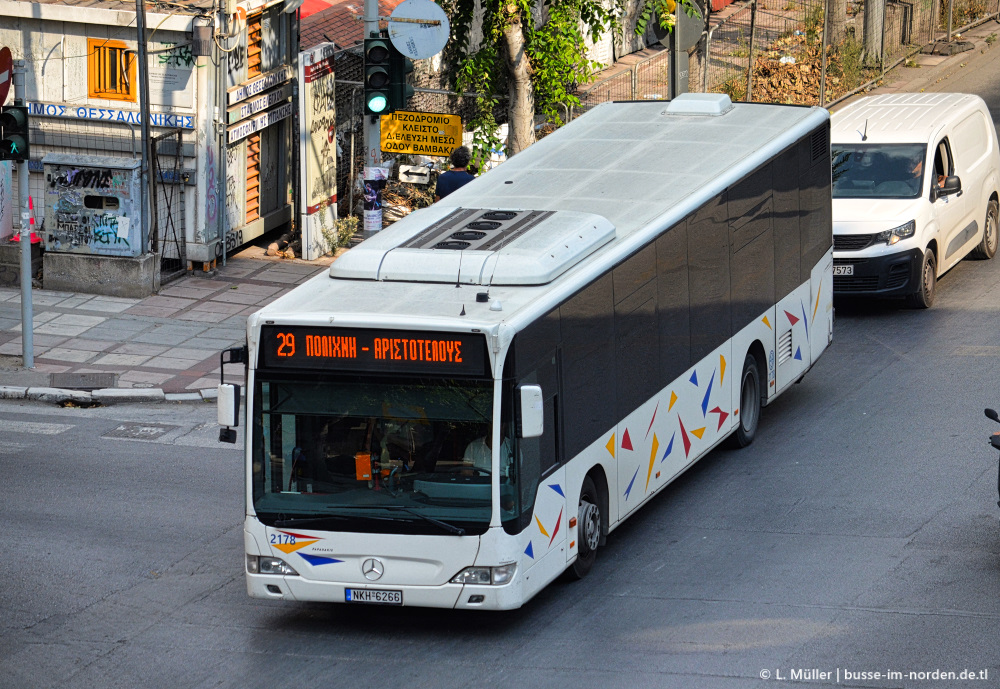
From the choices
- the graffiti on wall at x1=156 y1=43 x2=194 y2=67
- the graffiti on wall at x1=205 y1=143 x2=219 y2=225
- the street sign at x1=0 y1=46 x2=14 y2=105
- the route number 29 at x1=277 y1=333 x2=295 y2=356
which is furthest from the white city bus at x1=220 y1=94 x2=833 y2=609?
the graffiti on wall at x1=156 y1=43 x2=194 y2=67

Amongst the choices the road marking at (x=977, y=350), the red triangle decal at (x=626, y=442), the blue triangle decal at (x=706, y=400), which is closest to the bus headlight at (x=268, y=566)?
the red triangle decal at (x=626, y=442)

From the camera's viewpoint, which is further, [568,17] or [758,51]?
[758,51]

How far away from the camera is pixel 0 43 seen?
21.6 metres

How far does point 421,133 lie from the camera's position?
58.9ft

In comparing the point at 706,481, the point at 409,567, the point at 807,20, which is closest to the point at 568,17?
the point at 706,481

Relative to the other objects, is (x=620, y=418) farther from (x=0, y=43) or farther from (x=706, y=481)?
(x=0, y=43)

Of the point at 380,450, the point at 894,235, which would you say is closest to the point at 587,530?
the point at 380,450

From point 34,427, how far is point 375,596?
22.4ft

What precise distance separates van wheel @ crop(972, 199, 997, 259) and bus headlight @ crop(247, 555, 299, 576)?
551 inches

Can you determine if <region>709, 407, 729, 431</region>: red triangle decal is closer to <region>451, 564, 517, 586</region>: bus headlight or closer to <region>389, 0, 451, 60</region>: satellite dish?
<region>451, 564, 517, 586</region>: bus headlight

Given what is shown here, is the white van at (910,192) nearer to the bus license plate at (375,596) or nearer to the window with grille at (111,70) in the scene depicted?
the window with grille at (111,70)

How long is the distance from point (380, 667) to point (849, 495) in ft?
16.7

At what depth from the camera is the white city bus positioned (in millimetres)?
9961

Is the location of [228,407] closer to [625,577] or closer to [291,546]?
[291,546]
